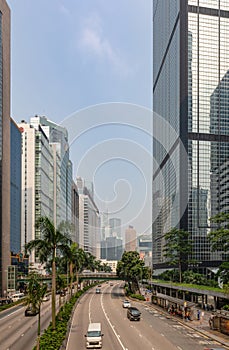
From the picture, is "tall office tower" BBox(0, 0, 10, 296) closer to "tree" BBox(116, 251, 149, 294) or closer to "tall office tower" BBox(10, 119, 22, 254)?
"tall office tower" BBox(10, 119, 22, 254)

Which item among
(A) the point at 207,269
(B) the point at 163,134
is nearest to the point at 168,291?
(A) the point at 207,269

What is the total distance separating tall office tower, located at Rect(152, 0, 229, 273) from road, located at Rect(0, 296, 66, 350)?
88.5 meters

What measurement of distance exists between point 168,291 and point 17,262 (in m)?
83.2

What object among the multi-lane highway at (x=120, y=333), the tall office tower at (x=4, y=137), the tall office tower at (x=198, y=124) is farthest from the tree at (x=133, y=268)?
the multi-lane highway at (x=120, y=333)

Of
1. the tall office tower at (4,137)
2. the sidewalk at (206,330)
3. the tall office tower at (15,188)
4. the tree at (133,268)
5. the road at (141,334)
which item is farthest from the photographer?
the tall office tower at (15,188)

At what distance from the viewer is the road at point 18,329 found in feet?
147

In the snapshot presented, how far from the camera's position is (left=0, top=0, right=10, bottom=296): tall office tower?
137 metres

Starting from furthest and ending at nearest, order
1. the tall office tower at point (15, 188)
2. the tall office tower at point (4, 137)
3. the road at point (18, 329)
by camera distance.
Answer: the tall office tower at point (15, 188) → the tall office tower at point (4, 137) → the road at point (18, 329)

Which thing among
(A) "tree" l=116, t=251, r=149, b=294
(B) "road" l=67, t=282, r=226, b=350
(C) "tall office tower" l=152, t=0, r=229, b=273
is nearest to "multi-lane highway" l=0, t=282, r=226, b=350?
(B) "road" l=67, t=282, r=226, b=350

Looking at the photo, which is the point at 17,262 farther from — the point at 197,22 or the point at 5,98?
the point at 197,22

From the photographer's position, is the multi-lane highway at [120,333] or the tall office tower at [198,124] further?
the tall office tower at [198,124]

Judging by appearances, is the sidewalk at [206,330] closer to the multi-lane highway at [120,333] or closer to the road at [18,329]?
the multi-lane highway at [120,333]

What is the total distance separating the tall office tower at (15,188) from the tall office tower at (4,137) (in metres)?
21.4

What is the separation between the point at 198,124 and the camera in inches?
6255
